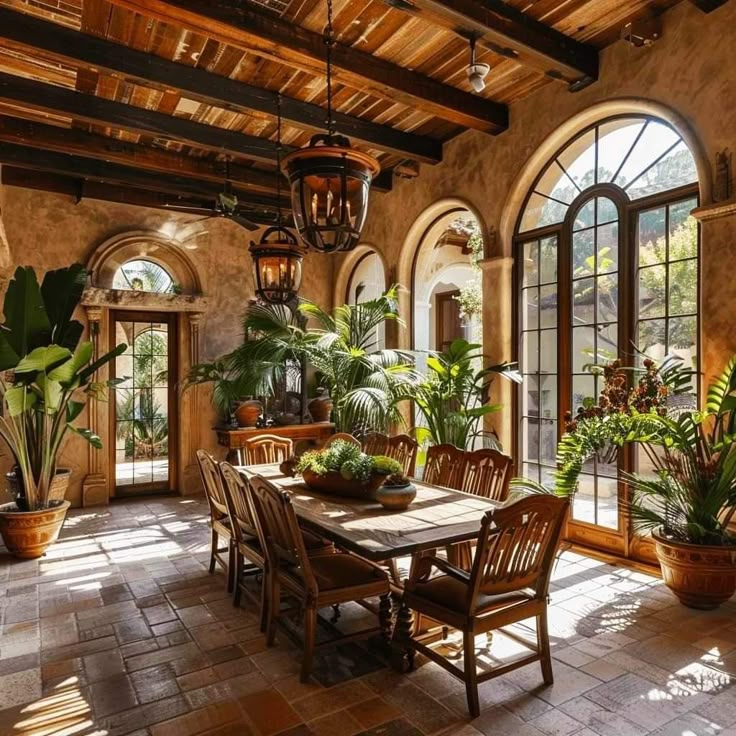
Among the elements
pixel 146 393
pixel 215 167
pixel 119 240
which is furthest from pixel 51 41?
pixel 146 393

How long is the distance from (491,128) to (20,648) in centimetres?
492

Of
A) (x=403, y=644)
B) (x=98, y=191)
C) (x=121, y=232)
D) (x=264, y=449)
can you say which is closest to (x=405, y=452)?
(x=264, y=449)

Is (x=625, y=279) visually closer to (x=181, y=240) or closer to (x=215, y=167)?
(x=215, y=167)

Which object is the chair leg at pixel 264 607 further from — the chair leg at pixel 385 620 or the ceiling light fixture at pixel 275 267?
the ceiling light fixture at pixel 275 267

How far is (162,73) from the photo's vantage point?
3.84 metres

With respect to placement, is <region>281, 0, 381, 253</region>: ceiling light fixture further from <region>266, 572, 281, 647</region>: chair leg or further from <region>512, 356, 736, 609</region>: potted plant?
<region>512, 356, 736, 609</region>: potted plant

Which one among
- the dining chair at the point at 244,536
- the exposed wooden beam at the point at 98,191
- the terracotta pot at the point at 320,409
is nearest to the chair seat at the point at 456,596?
the dining chair at the point at 244,536

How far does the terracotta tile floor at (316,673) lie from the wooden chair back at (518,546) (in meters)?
0.47

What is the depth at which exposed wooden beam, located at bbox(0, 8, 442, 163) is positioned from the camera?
3.40 m

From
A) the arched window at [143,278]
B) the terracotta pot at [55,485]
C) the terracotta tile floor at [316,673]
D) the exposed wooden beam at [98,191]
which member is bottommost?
the terracotta tile floor at [316,673]

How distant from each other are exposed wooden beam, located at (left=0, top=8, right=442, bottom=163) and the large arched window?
1724 millimetres

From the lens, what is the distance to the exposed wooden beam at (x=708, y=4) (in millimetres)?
3367

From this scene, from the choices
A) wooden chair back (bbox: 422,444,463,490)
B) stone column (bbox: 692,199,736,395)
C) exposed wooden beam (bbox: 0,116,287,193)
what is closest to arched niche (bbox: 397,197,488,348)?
exposed wooden beam (bbox: 0,116,287,193)

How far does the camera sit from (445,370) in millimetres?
4832
